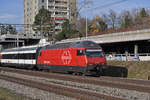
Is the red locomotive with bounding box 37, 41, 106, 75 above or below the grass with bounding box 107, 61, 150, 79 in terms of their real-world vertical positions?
above

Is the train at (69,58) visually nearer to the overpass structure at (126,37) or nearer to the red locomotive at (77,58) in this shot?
the red locomotive at (77,58)

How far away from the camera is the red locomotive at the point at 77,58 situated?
21.8m

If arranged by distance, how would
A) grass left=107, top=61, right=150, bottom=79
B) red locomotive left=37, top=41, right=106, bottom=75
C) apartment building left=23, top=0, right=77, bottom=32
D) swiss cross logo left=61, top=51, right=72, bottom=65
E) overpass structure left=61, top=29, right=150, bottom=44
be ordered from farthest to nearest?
apartment building left=23, top=0, right=77, bottom=32 → overpass structure left=61, top=29, right=150, bottom=44 → grass left=107, top=61, right=150, bottom=79 → swiss cross logo left=61, top=51, right=72, bottom=65 → red locomotive left=37, top=41, right=106, bottom=75

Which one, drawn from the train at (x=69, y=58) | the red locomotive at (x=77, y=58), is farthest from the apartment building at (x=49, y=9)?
the red locomotive at (x=77, y=58)

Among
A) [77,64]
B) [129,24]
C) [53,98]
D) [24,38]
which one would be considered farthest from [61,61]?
[129,24]

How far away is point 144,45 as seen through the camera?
166 feet

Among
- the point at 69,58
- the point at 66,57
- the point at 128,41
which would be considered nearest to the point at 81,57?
the point at 69,58

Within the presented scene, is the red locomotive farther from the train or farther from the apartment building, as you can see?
the apartment building

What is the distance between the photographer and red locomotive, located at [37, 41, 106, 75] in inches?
857

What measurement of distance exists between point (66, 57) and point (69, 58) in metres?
0.67

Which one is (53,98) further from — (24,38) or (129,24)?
(129,24)

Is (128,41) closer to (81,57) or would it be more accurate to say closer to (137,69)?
(137,69)

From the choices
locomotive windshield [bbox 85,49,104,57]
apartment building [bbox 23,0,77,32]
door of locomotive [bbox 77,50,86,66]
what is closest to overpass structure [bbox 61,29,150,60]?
locomotive windshield [bbox 85,49,104,57]

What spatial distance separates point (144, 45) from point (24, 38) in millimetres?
37112
